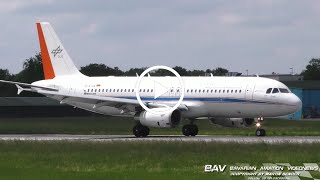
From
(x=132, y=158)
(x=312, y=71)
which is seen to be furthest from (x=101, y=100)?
(x=312, y=71)

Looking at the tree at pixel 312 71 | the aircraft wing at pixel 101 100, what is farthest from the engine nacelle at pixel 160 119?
the tree at pixel 312 71

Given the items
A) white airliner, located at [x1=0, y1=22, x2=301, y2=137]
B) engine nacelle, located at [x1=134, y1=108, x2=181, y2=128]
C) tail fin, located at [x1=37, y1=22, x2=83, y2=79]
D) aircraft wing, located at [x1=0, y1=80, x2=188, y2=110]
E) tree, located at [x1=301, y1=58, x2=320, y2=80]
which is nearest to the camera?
engine nacelle, located at [x1=134, y1=108, x2=181, y2=128]

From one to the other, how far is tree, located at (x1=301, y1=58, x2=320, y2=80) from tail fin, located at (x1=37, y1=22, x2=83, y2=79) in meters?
101

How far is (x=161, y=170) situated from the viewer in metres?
27.2

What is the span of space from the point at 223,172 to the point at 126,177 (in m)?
3.04

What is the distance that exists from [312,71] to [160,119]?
118m

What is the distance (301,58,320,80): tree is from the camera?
15950 centimetres

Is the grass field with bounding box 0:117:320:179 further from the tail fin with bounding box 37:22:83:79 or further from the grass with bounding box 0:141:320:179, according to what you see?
the tail fin with bounding box 37:22:83:79

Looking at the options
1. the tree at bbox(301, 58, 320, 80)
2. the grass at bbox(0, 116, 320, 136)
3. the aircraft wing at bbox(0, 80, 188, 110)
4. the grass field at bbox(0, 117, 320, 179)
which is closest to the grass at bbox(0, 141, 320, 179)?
the grass field at bbox(0, 117, 320, 179)

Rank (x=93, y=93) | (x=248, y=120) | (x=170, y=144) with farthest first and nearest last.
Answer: (x=93, y=93)
(x=248, y=120)
(x=170, y=144)

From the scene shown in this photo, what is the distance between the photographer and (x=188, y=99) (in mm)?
53250

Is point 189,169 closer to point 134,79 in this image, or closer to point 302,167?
point 302,167

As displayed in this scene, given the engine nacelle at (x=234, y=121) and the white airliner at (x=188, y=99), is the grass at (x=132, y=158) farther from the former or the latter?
the engine nacelle at (x=234, y=121)

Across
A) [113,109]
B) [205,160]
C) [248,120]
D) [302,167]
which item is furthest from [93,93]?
[302,167]
